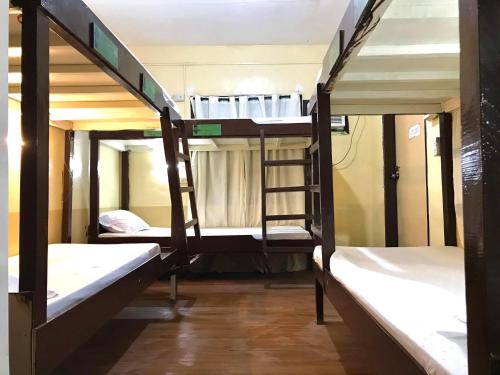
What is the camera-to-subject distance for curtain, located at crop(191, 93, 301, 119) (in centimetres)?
461

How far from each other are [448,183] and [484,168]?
219 centimetres

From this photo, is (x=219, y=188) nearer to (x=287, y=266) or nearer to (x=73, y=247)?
(x=287, y=266)

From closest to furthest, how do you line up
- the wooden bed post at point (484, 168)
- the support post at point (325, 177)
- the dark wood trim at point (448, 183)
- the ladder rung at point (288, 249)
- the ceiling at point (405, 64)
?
1. the wooden bed post at point (484, 168)
2. the ceiling at point (405, 64)
3. the support post at point (325, 177)
4. the dark wood trim at point (448, 183)
5. the ladder rung at point (288, 249)

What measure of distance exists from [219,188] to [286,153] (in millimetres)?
956

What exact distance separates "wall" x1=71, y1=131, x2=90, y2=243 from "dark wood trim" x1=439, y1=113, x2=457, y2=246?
3.34 m

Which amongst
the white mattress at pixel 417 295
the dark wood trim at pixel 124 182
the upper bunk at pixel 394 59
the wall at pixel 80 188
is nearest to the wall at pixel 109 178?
the dark wood trim at pixel 124 182

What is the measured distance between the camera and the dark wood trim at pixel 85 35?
1188mm

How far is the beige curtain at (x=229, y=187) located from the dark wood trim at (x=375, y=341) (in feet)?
9.85

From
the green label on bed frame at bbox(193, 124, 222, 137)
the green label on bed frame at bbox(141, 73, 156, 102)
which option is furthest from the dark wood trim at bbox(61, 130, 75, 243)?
the green label on bed frame at bbox(141, 73, 156, 102)

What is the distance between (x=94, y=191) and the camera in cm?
374

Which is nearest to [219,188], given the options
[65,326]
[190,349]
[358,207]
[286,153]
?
[286,153]

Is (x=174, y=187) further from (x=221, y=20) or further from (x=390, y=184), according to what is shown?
(x=390, y=184)

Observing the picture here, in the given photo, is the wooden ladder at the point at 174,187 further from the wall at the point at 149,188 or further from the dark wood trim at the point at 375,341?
the wall at the point at 149,188

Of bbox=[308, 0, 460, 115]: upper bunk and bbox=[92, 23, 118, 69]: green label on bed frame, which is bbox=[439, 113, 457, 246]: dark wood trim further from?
bbox=[92, 23, 118, 69]: green label on bed frame
